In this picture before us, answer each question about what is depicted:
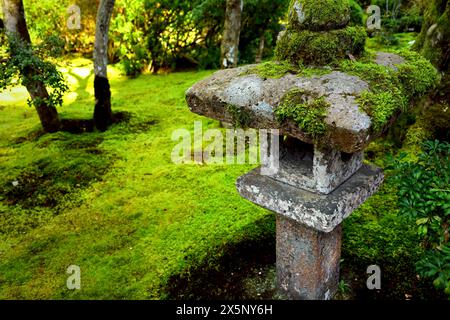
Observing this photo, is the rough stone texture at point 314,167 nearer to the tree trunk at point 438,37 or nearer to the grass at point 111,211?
the grass at point 111,211

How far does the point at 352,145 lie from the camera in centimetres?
235

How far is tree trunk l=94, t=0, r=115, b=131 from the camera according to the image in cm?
750

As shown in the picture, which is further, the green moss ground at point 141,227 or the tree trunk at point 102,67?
the tree trunk at point 102,67

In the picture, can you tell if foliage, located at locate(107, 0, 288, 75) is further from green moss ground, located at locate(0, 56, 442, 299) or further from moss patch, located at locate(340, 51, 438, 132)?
moss patch, located at locate(340, 51, 438, 132)

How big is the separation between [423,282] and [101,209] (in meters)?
4.23

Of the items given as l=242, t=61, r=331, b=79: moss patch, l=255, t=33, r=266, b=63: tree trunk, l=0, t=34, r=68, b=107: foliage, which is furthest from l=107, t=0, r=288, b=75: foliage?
l=242, t=61, r=331, b=79: moss patch

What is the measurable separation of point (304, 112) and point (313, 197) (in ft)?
2.81

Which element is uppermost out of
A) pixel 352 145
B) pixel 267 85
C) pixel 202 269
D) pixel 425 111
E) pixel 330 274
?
pixel 267 85

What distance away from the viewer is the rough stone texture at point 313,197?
296 centimetres

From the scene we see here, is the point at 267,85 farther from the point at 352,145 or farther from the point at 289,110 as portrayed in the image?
the point at 352,145

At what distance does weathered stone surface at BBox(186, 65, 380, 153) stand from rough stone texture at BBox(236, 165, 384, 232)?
634mm

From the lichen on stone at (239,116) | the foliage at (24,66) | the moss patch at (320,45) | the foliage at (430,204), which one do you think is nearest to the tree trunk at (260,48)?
the foliage at (24,66)

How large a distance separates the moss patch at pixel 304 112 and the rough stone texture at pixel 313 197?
0.71 m
